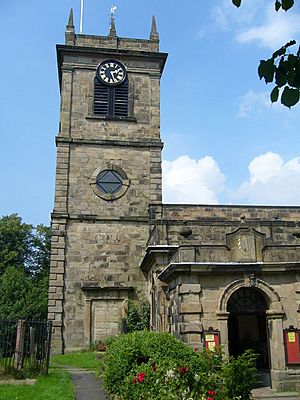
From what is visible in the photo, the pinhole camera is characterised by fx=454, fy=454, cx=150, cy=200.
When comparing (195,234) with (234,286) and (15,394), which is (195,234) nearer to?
(234,286)

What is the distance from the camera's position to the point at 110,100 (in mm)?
24969

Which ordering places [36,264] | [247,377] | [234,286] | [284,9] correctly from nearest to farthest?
1. [284,9]
2. [247,377]
3. [234,286]
4. [36,264]

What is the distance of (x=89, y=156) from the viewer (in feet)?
77.9

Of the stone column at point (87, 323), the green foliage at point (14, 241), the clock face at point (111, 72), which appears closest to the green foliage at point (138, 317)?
the stone column at point (87, 323)

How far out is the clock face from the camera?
2516cm

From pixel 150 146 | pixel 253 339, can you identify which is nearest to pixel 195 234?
pixel 253 339

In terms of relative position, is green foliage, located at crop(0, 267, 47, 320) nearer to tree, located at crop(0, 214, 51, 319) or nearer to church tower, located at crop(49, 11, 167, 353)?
tree, located at crop(0, 214, 51, 319)

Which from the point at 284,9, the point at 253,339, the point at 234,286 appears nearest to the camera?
the point at 284,9

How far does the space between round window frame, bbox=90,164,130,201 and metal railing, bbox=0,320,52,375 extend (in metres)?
9.67

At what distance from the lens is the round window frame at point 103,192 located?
23.1 metres

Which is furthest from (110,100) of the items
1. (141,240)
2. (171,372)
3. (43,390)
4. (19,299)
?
(171,372)

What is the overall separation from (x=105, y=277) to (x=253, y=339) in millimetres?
8200

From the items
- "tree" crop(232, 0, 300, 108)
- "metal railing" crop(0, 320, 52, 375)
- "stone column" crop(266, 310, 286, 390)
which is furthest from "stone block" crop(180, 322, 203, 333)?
"tree" crop(232, 0, 300, 108)

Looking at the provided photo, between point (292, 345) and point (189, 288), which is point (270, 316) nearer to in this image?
point (292, 345)
